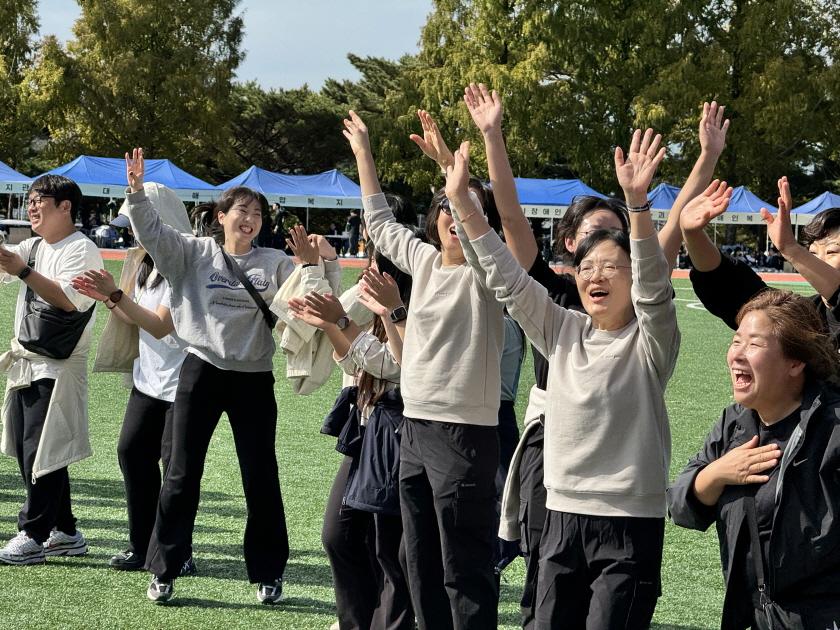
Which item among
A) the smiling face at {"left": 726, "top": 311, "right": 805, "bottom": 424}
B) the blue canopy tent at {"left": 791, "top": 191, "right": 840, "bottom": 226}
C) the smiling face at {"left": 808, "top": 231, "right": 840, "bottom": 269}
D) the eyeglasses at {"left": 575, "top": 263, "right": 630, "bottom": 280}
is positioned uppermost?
the blue canopy tent at {"left": 791, "top": 191, "right": 840, "bottom": 226}

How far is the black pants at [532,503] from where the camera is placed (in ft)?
11.3

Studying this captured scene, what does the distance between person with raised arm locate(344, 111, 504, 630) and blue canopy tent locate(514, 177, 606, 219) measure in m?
29.4

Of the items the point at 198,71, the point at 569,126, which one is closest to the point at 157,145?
the point at 198,71

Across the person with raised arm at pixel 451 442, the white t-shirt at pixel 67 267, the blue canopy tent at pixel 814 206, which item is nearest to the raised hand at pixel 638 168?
the person with raised arm at pixel 451 442

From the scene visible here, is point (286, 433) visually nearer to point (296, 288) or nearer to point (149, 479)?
point (149, 479)

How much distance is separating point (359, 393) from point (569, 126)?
36.2 metres

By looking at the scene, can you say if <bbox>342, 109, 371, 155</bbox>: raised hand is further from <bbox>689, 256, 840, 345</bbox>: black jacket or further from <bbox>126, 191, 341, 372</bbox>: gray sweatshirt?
<bbox>689, 256, 840, 345</bbox>: black jacket

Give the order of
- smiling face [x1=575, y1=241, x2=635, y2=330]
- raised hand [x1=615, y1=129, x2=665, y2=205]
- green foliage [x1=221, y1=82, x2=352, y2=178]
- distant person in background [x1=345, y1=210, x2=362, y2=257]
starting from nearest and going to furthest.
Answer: raised hand [x1=615, y1=129, x2=665, y2=205]
smiling face [x1=575, y1=241, x2=635, y2=330]
distant person in background [x1=345, y1=210, x2=362, y2=257]
green foliage [x1=221, y1=82, x2=352, y2=178]

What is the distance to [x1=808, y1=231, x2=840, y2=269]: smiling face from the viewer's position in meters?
3.61

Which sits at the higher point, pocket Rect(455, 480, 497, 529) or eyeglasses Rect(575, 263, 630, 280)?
eyeglasses Rect(575, 263, 630, 280)

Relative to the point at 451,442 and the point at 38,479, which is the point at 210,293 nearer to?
the point at 38,479

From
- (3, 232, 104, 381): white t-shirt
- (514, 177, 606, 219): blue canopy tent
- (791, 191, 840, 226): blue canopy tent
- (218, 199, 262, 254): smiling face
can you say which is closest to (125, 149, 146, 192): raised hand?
(218, 199, 262, 254): smiling face

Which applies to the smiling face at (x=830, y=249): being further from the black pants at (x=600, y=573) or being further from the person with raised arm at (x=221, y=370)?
the person with raised arm at (x=221, y=370)

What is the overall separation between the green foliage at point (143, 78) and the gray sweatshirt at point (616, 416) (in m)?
42.9
